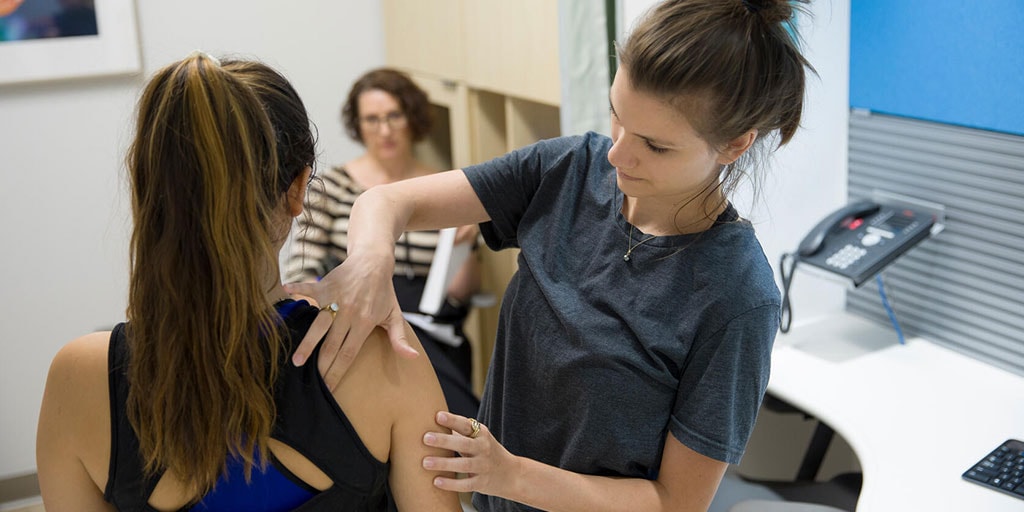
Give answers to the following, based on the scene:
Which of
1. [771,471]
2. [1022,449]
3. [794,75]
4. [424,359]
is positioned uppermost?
[794,75]

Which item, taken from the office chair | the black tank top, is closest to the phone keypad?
the office chair

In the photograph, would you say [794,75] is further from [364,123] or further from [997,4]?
[364,123]

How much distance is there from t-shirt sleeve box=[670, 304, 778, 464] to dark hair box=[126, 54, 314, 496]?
0.51m

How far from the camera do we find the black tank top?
39.2 inches

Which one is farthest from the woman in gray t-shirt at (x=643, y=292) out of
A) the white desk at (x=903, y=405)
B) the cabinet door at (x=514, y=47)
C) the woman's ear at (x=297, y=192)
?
the cabinet door at (x=514, y=47)

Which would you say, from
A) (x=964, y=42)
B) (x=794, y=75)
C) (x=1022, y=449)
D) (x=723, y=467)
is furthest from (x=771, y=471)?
(x=794, y=75)

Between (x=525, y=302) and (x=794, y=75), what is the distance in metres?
0.48

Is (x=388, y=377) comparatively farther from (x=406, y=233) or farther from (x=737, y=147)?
(x=406, y=233)

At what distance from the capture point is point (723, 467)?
3.82 feet

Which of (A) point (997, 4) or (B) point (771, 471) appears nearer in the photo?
(A) point (997, 4)

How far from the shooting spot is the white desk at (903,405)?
1524 mm

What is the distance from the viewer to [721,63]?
3.58ft

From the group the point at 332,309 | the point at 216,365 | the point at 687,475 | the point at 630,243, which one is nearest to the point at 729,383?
the point at 687,475

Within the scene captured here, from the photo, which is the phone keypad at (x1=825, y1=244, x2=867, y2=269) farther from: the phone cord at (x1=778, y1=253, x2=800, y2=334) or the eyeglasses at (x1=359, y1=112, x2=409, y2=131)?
the eyeglasses at (x1=359, y1=112, x2=409, y2=131)
